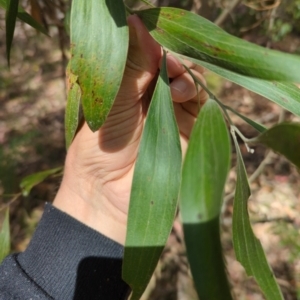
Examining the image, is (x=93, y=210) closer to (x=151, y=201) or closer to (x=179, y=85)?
(x=179, y=85)

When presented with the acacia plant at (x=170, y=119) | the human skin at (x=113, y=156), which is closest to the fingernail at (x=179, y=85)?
the human skin at (x=113, y=156)

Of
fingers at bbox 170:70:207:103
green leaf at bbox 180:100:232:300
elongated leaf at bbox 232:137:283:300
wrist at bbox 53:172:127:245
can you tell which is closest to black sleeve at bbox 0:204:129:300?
wrist at bbox 53:172:127:245

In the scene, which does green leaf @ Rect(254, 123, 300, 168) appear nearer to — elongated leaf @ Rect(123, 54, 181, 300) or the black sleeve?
elongated leaf @ Rect(123, 54, 181, 300)

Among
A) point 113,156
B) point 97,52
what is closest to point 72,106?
point 97,52

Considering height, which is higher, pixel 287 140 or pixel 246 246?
pixel 287 140

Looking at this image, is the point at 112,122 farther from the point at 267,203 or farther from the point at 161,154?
the point at 267,203

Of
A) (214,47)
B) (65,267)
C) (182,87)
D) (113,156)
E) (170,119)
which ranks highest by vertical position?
(214,47)

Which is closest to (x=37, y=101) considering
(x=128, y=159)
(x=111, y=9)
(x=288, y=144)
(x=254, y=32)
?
(x=254, y=32)
